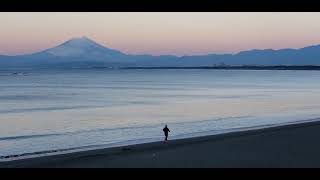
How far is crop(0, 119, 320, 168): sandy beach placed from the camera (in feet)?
31.2

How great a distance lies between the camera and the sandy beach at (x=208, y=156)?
9516 millimetres

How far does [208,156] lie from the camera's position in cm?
1070

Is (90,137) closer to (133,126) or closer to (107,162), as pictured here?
(133,126)

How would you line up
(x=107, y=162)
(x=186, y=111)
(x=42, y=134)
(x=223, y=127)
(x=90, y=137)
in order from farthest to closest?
(x=186, y=111)
(x=223, y=127)
(x=42, y=134)
(x=90, y=137)
(x=107, y=162)
